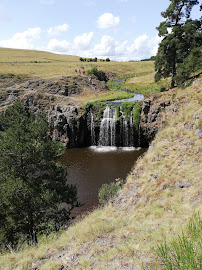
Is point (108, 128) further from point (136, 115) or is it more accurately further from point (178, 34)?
point (178, 34)

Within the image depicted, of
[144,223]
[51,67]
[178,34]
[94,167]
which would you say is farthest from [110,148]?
[51,67]

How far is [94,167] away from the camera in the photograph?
30.0 meters

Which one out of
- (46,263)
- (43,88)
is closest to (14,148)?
(46,263)

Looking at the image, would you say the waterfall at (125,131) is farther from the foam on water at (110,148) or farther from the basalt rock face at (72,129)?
the basalt rock face at (72,129)

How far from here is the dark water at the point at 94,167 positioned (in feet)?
77.3

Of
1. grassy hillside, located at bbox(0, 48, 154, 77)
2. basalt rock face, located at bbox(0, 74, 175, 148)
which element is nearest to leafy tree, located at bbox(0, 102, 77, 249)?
basalt rock face, located at bbox(0, 74, 175, 148)

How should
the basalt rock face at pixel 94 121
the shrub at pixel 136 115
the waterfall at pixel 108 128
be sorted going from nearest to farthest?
the basalt rock face at pixel 94 121, the shrub at pixel 136 115, the waterfall at pixel 108 128

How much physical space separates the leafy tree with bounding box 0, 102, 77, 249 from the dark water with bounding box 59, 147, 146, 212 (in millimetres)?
8098

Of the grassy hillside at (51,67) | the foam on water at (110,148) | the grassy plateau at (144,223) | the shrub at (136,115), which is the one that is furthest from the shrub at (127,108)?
the grassy hillside at (51,67)

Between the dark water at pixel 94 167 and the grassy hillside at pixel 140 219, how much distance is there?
35.7 ft

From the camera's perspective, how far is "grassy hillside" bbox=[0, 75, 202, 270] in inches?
228

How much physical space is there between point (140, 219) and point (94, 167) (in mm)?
21865

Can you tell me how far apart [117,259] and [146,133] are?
3406 centimetres

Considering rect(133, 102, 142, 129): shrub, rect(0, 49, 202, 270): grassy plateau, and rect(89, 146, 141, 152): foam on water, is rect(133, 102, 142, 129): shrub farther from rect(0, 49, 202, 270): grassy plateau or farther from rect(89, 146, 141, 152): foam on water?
rect(0, 49, 202, 270): grassy plateau
